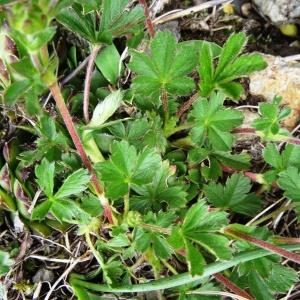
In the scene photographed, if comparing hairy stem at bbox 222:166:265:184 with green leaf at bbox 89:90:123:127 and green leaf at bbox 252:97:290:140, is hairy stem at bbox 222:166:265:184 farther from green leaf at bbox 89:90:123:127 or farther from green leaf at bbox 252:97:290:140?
green leaf at bbox 89:90:123:127

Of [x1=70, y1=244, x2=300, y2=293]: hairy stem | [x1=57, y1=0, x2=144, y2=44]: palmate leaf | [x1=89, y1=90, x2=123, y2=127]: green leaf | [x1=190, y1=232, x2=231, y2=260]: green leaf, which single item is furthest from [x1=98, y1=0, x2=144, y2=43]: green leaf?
[x1=70, y1=244, x2=300, y2=293]: hairy stem

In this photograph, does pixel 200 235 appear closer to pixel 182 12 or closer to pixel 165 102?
pixel 165 102

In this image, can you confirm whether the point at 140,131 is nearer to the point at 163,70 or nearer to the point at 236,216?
the point at 163,70

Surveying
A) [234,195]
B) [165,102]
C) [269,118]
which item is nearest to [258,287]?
[234,195]

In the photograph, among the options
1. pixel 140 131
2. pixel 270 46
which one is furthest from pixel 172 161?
pixel 270 46

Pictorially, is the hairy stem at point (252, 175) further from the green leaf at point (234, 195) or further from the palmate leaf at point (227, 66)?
the palmate leaf at point (227, 66)
